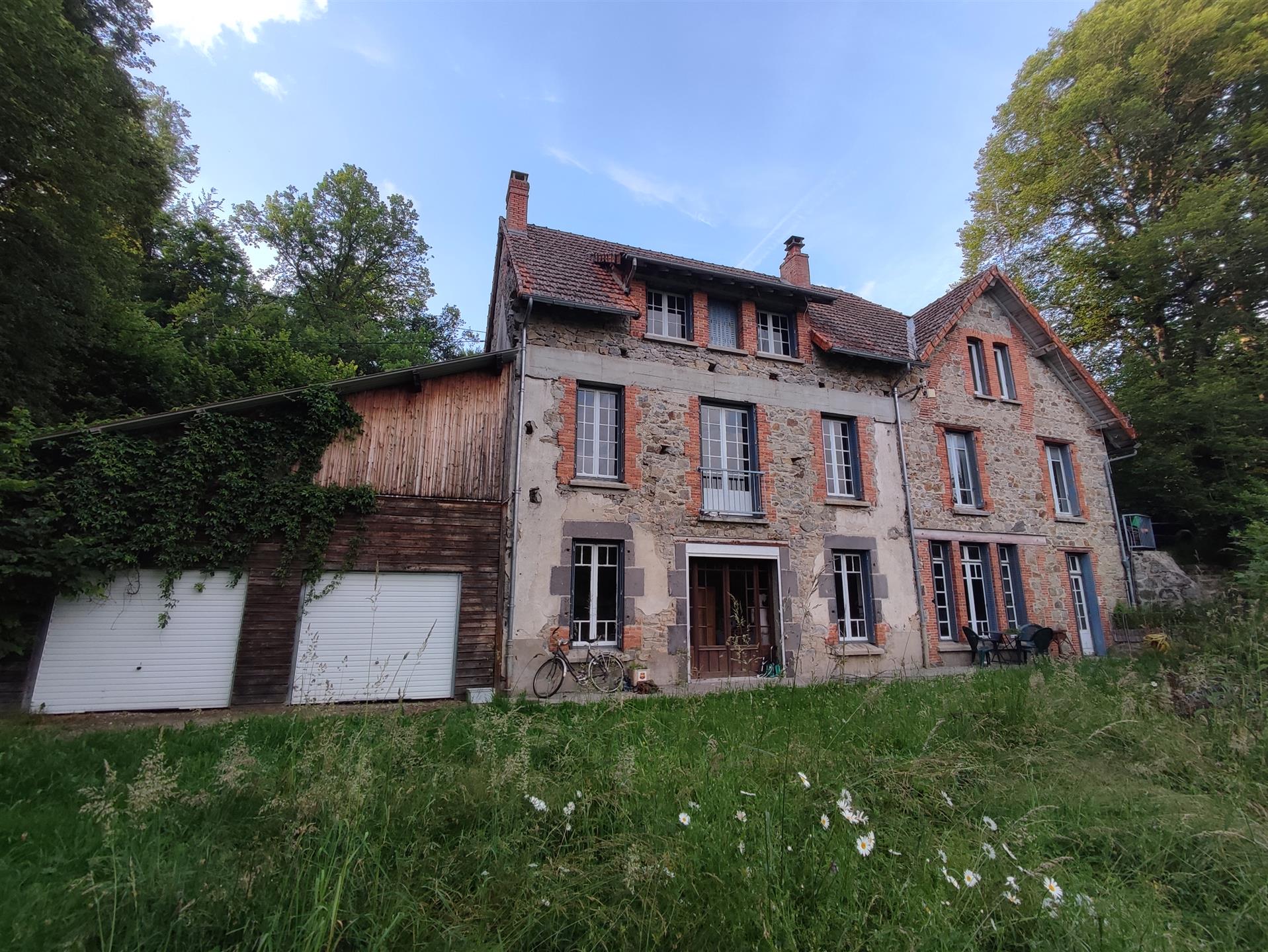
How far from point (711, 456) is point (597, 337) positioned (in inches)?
128

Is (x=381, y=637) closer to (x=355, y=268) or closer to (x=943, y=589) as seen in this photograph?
(x=943, y=589)

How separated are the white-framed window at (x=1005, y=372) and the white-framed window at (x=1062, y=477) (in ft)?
5.63

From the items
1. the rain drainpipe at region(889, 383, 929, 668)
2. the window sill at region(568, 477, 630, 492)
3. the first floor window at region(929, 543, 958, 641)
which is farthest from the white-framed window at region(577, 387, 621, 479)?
the first floor window at region(929, 543, 958, 641)

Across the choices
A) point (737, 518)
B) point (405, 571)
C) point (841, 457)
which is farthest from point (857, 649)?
point (405, 571)

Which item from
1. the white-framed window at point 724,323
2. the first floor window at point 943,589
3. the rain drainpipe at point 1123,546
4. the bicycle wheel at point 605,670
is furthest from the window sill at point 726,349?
the rain drainpipe at point 1123,546

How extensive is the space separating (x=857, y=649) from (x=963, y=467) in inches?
226

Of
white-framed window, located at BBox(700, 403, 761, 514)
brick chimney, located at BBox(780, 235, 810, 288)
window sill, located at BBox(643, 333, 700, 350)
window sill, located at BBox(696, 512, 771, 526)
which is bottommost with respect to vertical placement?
window sill, located at BBox(696, 512, 771, 526)

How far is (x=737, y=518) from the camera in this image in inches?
411

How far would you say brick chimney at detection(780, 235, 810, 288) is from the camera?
1314 cm

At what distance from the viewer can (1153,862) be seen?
267 cm

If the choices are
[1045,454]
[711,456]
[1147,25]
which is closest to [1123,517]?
[1045,454]

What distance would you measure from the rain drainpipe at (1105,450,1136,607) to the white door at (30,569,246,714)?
19.0 metres

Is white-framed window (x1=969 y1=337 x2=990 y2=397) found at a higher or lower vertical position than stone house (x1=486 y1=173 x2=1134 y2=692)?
higher

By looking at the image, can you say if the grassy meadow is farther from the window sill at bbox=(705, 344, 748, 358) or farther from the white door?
the window sill at bbox=(705, 344, 748, 358)
